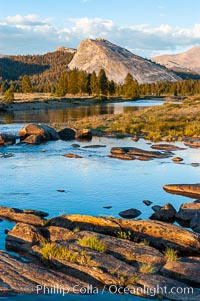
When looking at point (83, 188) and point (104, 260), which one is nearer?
point (104, 260)

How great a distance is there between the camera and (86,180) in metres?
29.2

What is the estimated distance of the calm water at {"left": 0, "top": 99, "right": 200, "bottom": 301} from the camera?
2330 cm

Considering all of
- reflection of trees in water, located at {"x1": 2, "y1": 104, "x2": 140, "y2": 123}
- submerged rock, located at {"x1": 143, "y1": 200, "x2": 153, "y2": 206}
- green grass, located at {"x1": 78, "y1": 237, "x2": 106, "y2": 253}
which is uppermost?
reflection of trees in water, located at {"x1": 2, "y1": 104, "x2": 140, "y2": 123}

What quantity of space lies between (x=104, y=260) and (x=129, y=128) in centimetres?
4532

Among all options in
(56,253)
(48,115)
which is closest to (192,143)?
(56,253)

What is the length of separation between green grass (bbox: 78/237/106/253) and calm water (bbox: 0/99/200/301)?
11.6 ft

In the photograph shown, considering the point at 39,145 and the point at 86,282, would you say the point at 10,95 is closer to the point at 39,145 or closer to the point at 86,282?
the point at 39,145

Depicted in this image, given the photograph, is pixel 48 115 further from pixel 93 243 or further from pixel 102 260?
pixel 102 260

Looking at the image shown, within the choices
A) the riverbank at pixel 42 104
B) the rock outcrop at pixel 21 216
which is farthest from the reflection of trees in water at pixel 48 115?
the rock outcrop at pixel 21 216

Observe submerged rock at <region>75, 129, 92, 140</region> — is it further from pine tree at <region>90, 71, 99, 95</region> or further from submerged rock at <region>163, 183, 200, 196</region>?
pine tree at <region>90, 71, 99, 95</region>

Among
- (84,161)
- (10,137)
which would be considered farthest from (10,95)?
(84,161)

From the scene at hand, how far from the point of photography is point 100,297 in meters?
13.0

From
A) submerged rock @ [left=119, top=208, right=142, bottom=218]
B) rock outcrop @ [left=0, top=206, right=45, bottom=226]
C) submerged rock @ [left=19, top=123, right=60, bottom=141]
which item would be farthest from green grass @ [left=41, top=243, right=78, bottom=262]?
submerged rock @ [left=19, top=123, right=60, bottom=141]

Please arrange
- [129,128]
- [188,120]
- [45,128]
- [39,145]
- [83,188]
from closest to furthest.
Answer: [83,188]
[39,145]
[45,128]
[129,128]
[188,120]
